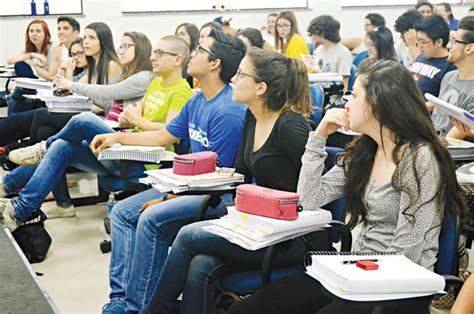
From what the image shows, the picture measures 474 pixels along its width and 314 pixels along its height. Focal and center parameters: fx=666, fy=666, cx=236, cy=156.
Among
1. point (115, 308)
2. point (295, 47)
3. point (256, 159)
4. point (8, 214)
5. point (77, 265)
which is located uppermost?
point (295, 47)

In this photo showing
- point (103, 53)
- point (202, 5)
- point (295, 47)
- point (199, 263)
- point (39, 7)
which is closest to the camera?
point (199, 263)

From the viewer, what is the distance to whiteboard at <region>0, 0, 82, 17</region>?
27.7 ft

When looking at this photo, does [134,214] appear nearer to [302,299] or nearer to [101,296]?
[101,296]

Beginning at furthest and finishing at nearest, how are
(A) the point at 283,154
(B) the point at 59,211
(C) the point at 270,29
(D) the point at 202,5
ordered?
(D) the point at 202,5
(C) the point at 270,29
(B) the point at 59,211
(A) the point at 283,154

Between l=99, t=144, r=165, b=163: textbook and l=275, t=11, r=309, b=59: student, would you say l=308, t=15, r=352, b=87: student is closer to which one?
l=275, t=11, r=309, b=59: student

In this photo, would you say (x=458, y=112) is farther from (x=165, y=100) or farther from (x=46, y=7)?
(x=46, y=7)

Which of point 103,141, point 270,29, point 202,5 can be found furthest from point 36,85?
point 202,5

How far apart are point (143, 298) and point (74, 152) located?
1418 mm

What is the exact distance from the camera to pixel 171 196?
3029 mm

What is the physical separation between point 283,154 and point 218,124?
1.70 ft

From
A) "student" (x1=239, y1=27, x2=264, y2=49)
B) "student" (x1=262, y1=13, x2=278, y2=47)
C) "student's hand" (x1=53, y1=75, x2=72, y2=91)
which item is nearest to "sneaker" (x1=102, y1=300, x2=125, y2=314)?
"student's hand" (x1=53, y1=75, x2=72, y2=91)

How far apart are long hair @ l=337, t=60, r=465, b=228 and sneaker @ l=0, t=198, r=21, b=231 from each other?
7.33ft

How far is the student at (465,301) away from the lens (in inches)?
74.3

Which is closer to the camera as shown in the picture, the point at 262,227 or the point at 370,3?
the point at 262,227
